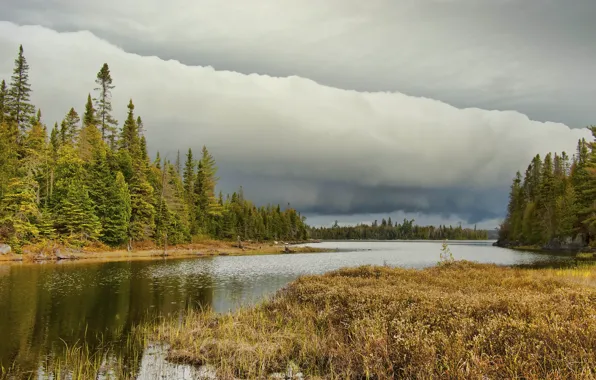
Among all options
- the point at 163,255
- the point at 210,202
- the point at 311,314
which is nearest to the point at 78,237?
the point at 163,255

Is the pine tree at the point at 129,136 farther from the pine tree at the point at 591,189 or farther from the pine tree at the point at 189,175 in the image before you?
the pine tree at the point at 591,189

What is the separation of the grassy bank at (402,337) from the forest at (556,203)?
69201mm

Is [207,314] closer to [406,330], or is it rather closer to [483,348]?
[406,330]

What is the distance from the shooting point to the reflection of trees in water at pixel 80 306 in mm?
16766

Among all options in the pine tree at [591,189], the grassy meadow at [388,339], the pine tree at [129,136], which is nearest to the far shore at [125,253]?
the pine tree at [129,136]

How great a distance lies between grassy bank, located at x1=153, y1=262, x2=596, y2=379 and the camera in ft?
30.8

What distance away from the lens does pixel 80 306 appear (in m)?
25.7

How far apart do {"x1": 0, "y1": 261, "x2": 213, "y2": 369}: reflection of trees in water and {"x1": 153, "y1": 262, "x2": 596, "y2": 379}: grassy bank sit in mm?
4010

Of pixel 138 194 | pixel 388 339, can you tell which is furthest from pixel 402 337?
pixel 138 194

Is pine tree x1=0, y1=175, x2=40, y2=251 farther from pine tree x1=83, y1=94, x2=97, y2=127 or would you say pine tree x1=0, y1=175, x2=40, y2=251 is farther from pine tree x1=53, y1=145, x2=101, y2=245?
pine tree x1=83, y1=94, x2=97, y2=127

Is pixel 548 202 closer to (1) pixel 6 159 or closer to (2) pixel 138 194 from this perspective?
(2) pixel 138 194

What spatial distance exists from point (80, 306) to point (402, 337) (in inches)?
895

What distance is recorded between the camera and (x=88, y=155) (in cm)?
7962

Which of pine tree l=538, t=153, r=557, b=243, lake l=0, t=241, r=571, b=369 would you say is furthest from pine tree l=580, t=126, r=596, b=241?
lake l=0, t=241, r=571, b=369
